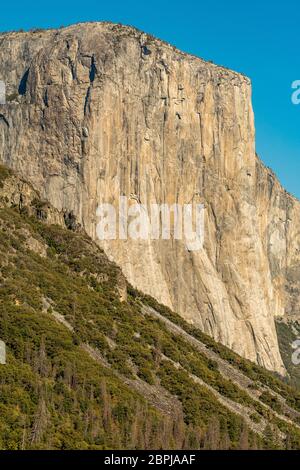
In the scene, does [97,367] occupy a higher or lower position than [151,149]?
lower

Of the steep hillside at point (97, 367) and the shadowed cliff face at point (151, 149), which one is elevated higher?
the shadowed cliff face at point (151, 149)

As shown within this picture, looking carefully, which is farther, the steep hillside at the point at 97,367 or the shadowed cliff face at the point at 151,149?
the shadowed cliff face at the point at 151,149

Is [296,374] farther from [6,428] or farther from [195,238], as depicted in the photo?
[6,428]

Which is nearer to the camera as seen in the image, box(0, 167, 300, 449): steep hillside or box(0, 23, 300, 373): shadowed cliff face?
box(0, 167, 300, 449): steep hillside

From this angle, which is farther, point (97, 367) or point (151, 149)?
point (151, 149)
